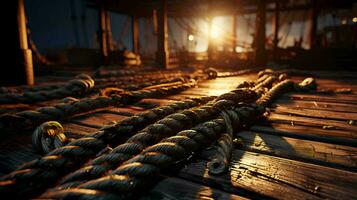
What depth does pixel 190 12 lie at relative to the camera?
43.7ft

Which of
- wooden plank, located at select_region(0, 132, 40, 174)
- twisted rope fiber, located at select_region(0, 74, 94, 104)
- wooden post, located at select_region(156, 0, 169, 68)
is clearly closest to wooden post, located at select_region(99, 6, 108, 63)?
wooden post, located at select_region(156, 0, 169, 68)

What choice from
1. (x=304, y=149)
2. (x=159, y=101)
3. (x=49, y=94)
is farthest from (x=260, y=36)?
(x=304, y=149)

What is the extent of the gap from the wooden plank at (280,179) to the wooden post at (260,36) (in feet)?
23.1

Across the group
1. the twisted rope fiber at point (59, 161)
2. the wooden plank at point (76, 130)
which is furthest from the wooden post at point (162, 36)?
the twisted rope fiber at point (59, 161)

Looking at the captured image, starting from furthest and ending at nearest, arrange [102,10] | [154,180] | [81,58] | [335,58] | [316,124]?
[81,58], [102,10], [335,58], [316,124], [154,180]

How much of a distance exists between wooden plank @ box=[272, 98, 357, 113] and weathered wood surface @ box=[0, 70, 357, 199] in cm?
21

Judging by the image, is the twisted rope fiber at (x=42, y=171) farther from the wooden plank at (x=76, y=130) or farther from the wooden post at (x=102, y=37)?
the wooden post at (x=102, y=37)

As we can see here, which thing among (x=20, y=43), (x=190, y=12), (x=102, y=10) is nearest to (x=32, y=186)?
(x=20, y=43)

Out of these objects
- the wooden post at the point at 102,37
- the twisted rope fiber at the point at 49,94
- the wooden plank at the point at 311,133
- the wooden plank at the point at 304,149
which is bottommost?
the wooden plank at the point at 304,149

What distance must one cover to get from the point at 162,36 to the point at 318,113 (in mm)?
6409

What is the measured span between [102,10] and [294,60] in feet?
23.0

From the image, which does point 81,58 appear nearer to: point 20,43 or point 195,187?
point 20,43

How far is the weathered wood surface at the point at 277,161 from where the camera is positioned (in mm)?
866

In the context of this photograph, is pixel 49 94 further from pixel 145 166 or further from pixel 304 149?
pixel 304 149
